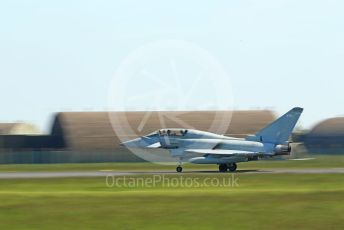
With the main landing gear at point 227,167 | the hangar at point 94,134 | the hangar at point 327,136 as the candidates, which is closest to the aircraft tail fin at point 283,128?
the main landing gear at point 227,167

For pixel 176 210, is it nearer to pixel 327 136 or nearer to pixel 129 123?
pixel 129 123

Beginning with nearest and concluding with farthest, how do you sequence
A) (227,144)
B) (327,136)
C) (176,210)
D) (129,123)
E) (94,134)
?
(176,210), (227,144), (129,123), (94,134), (327,136)

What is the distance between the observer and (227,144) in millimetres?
60688

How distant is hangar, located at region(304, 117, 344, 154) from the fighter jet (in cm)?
5859

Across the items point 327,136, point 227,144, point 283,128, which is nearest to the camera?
point 283,128

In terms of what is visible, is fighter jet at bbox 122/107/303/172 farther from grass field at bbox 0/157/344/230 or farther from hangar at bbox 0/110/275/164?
hangar at bbox 0/110/275/164

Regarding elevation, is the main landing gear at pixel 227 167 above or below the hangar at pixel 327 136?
below

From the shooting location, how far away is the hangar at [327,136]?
119938 mm

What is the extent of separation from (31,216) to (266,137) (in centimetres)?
3646

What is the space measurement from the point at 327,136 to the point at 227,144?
213ft

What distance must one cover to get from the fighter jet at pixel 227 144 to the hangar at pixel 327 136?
192 feet

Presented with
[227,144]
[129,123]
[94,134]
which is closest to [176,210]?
[227,144]

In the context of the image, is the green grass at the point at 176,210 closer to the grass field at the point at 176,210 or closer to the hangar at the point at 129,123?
the grass field at the point at 176,210

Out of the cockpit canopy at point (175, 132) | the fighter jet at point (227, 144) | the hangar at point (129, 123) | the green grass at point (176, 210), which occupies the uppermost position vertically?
the hangar at point (129, 123)
